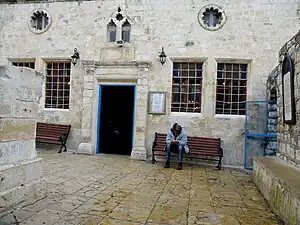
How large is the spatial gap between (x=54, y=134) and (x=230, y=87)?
5.26m

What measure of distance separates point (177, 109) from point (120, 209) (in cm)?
469

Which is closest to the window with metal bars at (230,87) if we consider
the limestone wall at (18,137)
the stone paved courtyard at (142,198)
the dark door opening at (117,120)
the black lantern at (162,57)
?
the black lantern at (162,57)

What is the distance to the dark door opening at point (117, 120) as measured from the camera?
346 inches

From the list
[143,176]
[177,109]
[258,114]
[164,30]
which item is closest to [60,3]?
[164,30]

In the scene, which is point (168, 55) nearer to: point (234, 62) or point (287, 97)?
point (234, 62)

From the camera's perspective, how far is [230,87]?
24.9ft

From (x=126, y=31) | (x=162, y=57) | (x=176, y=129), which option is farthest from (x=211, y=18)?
(x=176, y=129)

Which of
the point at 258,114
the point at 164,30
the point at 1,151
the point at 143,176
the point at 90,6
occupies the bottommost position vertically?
the point at 143,176

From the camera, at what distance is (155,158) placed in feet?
25.1

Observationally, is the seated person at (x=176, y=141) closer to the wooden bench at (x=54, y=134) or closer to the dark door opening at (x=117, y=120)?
the dark door opening at (x=117, y=120)

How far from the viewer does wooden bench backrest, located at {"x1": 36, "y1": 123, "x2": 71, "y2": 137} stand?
8148mm

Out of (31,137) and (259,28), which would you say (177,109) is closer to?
(259,28)

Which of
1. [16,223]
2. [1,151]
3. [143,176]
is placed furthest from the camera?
[143,176]

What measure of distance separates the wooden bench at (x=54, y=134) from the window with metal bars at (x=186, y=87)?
128 inches
